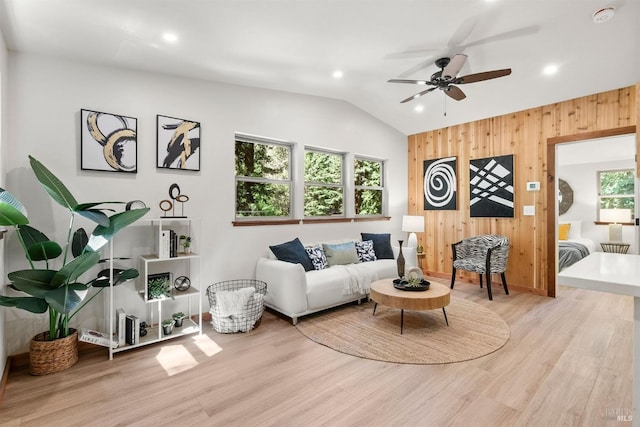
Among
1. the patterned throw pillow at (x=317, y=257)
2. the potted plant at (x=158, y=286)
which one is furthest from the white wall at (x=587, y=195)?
the potted plant at (x=158, y=286)

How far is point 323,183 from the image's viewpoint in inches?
190

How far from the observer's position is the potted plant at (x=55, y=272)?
2.09 metres

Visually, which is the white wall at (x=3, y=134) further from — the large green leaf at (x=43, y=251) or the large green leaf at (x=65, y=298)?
the large green leaf at (x=65, y=298)

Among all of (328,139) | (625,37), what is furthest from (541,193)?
(328,139)

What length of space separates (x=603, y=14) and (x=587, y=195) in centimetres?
576

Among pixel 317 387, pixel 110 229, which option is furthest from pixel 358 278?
pixel 110 229

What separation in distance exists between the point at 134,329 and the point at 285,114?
10.1 feet

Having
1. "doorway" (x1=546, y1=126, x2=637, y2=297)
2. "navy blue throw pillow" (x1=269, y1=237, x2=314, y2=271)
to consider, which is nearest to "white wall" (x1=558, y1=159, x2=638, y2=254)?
"doorway" (x1=546, y1=126, x2=637, y2=297)

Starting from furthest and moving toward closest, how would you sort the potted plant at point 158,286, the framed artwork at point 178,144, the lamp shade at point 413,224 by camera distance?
the lamp shade at point 413,224 < the framed artwork at point 178,144 < the potted plant at point 158,286

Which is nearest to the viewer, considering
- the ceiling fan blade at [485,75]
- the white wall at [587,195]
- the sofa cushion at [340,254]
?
the ceiling fan blade at [485,75]

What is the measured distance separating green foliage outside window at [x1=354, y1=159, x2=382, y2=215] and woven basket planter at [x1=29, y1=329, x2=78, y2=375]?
4.08 meters

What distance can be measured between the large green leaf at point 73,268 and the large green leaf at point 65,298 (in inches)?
2.2

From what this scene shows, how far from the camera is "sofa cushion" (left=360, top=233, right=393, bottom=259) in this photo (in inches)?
185

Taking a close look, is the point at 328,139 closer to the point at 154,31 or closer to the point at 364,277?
the point at 364,277
